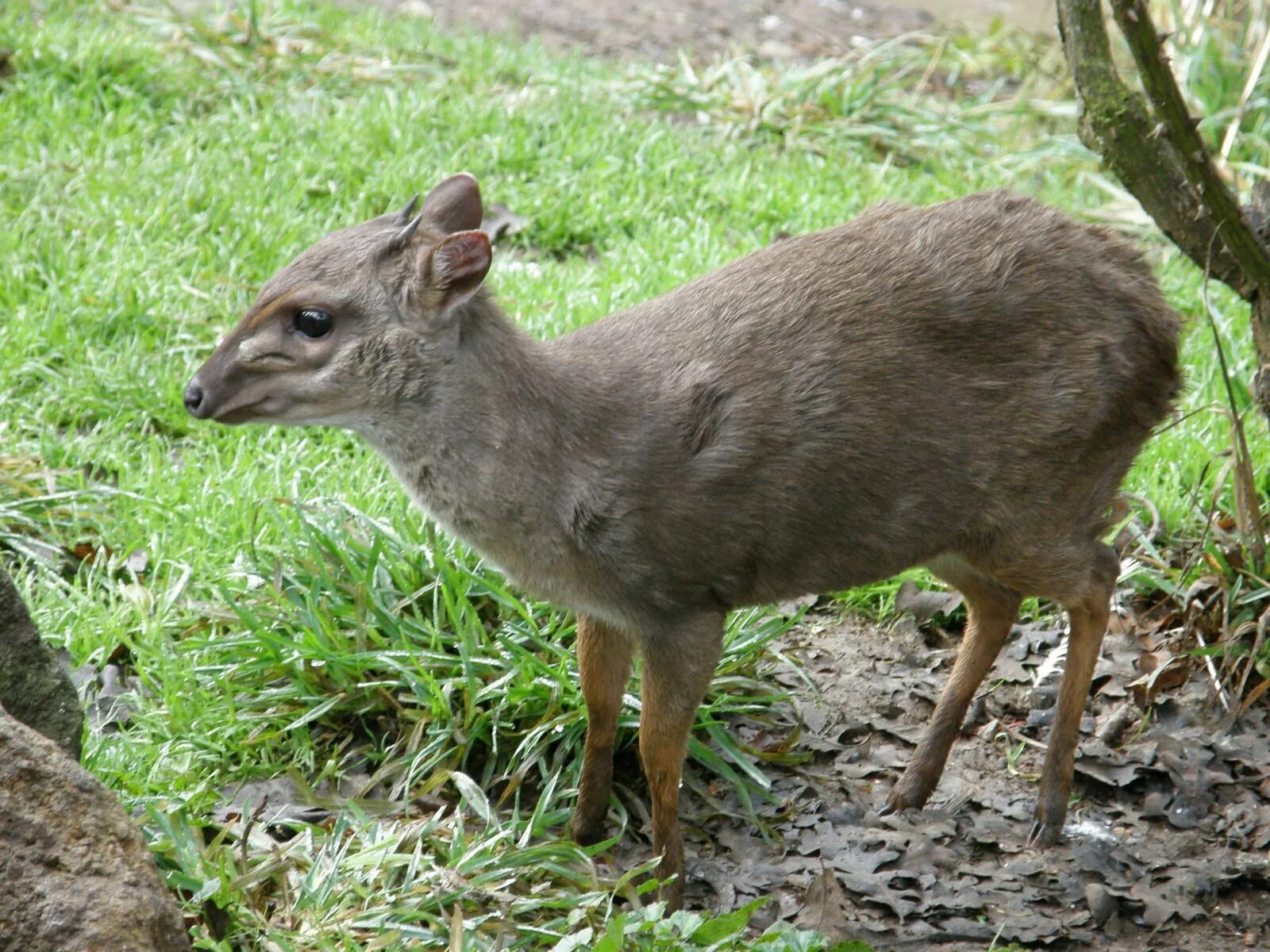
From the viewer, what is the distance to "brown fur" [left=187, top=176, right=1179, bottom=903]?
12.2ft

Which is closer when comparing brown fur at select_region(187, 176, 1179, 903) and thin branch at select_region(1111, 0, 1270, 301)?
brown fur at select_region(187, 176, 1179, 903)

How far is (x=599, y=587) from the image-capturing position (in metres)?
3.81

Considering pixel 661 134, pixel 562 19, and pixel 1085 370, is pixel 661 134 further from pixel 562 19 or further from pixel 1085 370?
pixel 1085 370

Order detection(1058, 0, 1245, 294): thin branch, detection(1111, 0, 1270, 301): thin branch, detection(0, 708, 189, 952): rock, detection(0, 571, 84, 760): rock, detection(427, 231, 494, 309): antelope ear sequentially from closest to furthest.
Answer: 1. detection(0, 708, 189, 952): rock
2. detection(0, 571, 84, 760): rock
3. detection(427, 231, 494, 309): antelope ear
4. detection(1111, 0, 1270, 301): thin branch
5. detection(1058, 0, 1245, 294): thin branch

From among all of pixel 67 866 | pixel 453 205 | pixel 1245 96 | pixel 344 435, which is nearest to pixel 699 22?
pixel 1245 96

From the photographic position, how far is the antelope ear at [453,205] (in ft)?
13.0

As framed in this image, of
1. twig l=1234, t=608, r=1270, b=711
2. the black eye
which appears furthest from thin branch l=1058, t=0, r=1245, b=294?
the black eye

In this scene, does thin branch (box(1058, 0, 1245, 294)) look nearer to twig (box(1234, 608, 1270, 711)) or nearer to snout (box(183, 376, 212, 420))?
twig (box(1234, 608, 1270, 711))

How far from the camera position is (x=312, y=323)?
12.1 feet

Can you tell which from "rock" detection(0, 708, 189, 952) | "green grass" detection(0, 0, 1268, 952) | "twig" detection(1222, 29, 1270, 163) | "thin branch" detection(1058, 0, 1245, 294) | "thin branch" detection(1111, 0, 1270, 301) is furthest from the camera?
"twig" detection(1222, 29, 1270, 163)

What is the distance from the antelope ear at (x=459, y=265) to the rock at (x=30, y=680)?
3.96 ft

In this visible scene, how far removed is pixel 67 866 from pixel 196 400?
1205 millimetres

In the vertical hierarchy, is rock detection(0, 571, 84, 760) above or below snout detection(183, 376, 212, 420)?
below

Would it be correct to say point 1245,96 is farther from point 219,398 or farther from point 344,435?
point 219,398
